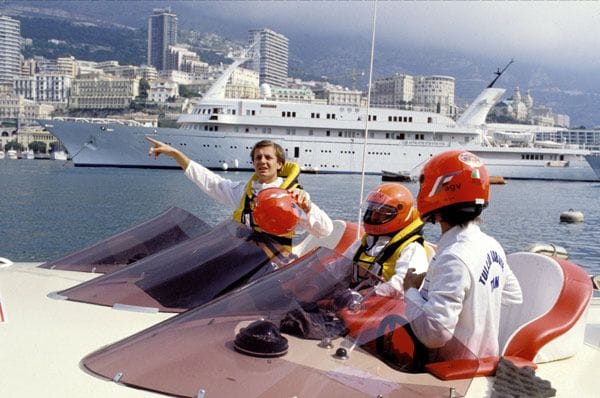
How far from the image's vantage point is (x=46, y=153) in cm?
11262

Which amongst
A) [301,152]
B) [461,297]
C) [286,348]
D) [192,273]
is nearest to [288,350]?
[286,348]

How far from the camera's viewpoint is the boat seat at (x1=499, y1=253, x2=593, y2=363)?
2672 millimetres

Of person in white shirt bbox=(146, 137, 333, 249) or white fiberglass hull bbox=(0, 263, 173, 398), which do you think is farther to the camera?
person in white shirt bbox=(146, 137, 333, 249)

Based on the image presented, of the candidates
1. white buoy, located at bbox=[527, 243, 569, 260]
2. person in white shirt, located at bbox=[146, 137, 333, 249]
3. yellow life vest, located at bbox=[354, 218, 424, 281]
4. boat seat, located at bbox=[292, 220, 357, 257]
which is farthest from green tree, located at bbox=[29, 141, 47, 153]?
yellow life vest, located at bbox=[354, 218, 424, 281]

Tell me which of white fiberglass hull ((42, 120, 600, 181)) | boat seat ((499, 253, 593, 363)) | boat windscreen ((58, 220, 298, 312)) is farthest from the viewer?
Result: white fiberglass hull ((42, 120, 600, 181))

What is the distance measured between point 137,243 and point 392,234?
165 cm

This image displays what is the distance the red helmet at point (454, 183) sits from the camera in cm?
236

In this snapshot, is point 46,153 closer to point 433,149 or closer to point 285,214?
point 433,149

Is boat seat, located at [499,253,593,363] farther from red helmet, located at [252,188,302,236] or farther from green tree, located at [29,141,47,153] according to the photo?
green tree, located at [29,141,47,153]

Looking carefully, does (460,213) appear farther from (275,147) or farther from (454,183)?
(275,147)

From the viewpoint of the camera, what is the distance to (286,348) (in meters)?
2.20

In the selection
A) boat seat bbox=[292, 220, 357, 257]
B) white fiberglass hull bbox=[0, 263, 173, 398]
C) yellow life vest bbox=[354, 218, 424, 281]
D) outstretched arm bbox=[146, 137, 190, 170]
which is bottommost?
white fiberglass hull bbox=[0, 263, 173, 398]

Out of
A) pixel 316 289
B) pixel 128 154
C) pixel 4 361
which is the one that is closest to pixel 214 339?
pixel 316 289

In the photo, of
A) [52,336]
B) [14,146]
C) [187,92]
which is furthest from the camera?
[187,92]
